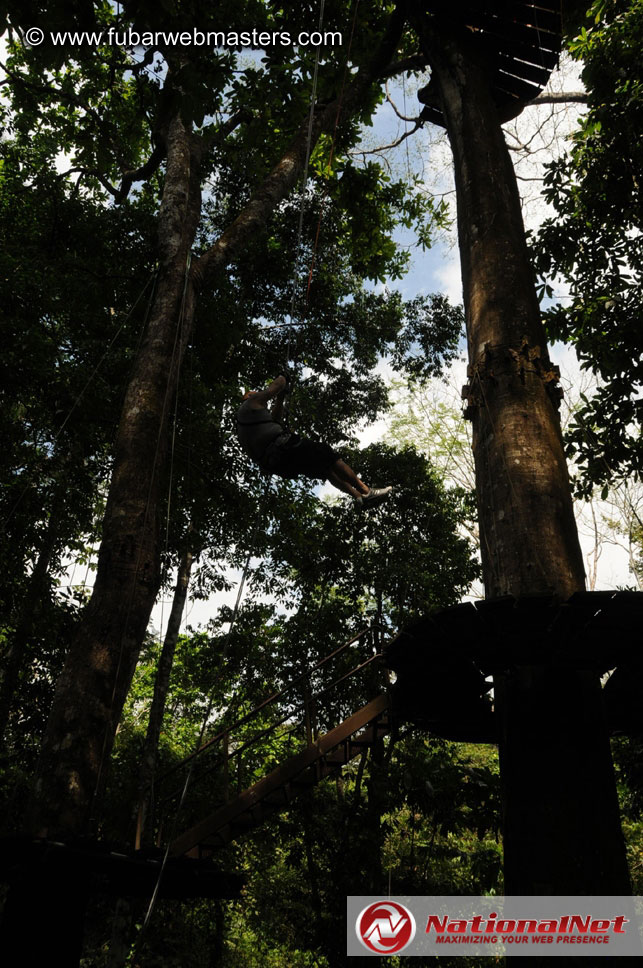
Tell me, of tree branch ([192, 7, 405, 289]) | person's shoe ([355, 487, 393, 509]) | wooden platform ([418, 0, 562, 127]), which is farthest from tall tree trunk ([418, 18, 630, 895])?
tree branch ([192, 7, 405, 289])

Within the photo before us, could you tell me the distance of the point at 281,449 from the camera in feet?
17.1

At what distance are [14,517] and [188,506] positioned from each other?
248 cm

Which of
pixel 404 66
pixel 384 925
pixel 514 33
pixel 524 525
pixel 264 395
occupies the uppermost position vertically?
pixel 404 66

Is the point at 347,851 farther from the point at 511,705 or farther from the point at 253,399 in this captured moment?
the point at 511,705

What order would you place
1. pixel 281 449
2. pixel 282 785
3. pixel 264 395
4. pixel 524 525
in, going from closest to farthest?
1. pixel 524 525
2. pixel 281 449
3. pixel 264 395
4. pixel 282 785

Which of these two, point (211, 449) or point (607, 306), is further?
point (211, 449)

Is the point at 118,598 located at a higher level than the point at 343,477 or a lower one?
lower

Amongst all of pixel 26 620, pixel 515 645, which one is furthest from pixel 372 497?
pixel 26 620

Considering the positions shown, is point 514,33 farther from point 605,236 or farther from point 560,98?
point 560,98

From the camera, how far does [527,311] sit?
12.0 feet

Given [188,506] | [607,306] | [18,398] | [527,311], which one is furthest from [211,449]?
[527,311]

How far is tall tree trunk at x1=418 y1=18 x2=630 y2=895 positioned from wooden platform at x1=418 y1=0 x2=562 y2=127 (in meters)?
0.71

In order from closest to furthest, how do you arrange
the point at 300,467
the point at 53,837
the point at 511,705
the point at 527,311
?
1. the point at 511,705
2. the point at 53,837
3. the point at 527,311
4. the point at 300,467

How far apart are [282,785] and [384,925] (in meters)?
2.96
